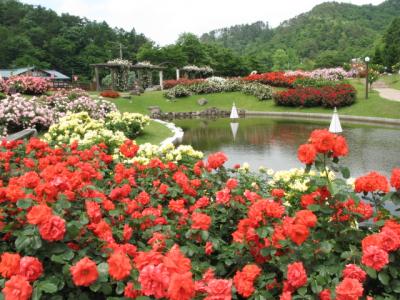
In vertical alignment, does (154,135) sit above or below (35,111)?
below

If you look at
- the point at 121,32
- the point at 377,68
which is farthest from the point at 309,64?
the point at 121,32

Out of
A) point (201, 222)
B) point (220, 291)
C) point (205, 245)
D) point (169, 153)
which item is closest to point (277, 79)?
point (169, 153)

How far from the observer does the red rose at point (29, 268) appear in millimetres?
1894

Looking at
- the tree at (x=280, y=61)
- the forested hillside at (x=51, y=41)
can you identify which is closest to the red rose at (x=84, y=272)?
the forested hillside at (x=51, y=41)

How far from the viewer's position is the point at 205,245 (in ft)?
8.63

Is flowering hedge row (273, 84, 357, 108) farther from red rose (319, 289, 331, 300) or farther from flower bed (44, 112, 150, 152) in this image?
red rose (319, 289, 331, 300)

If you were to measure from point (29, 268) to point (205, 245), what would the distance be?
1.10 metres

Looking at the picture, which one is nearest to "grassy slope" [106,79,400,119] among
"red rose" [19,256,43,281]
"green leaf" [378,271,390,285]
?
"green leaf" [378,271,390,285]

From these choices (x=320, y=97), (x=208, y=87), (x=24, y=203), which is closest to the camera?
(x=24, y=203)

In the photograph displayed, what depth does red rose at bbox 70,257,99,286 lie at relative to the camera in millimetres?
1749

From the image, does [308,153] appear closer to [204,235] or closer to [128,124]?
[204,235]

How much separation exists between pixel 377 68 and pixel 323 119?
14.3m

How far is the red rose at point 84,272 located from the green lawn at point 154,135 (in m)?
11.0

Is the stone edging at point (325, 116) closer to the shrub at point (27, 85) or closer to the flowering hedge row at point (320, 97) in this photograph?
the flowering hedge row at point (320, 97)
